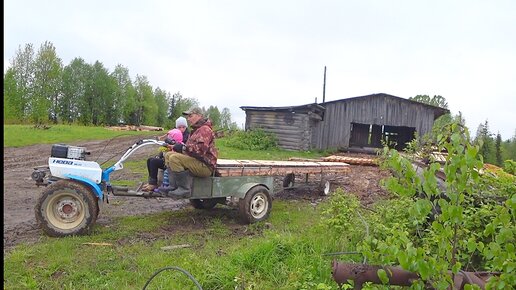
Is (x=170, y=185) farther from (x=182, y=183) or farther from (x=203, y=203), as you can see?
(x=203, y=203)

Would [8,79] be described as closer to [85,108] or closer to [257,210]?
[85,108]

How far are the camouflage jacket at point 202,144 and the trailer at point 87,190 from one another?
33 cm

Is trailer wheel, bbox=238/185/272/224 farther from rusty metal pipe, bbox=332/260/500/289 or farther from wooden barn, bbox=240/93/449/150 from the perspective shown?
wooden barn, bbox=240/93/449/150

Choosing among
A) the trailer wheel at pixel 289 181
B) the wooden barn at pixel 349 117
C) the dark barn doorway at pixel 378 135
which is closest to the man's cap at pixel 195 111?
the trailer wheel at pixel 289 181

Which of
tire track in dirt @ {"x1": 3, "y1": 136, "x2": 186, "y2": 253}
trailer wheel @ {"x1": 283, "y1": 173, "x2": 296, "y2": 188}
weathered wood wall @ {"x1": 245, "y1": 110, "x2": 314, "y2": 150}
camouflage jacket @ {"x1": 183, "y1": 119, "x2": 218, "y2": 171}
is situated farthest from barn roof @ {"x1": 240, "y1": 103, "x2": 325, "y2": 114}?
camouflage jacket @ {"x1": 183, "y1": 119, "x2": 218, "y2": 171}

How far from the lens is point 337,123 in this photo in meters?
25.2

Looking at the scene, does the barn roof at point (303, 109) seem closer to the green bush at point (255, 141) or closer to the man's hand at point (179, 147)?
the green bush at point (255, 141)

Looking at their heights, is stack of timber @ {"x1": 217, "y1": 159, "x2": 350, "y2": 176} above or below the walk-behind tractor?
above

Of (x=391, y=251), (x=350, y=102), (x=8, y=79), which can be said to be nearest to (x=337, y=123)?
(x=350, y=102)

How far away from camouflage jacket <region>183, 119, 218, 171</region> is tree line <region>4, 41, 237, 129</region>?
32.8m

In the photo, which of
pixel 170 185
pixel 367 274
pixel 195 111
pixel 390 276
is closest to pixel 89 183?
pixel 170 185

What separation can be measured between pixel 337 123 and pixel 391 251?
77.5ft

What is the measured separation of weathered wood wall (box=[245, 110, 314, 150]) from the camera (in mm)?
23875

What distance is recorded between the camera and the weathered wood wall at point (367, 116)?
25.1m
